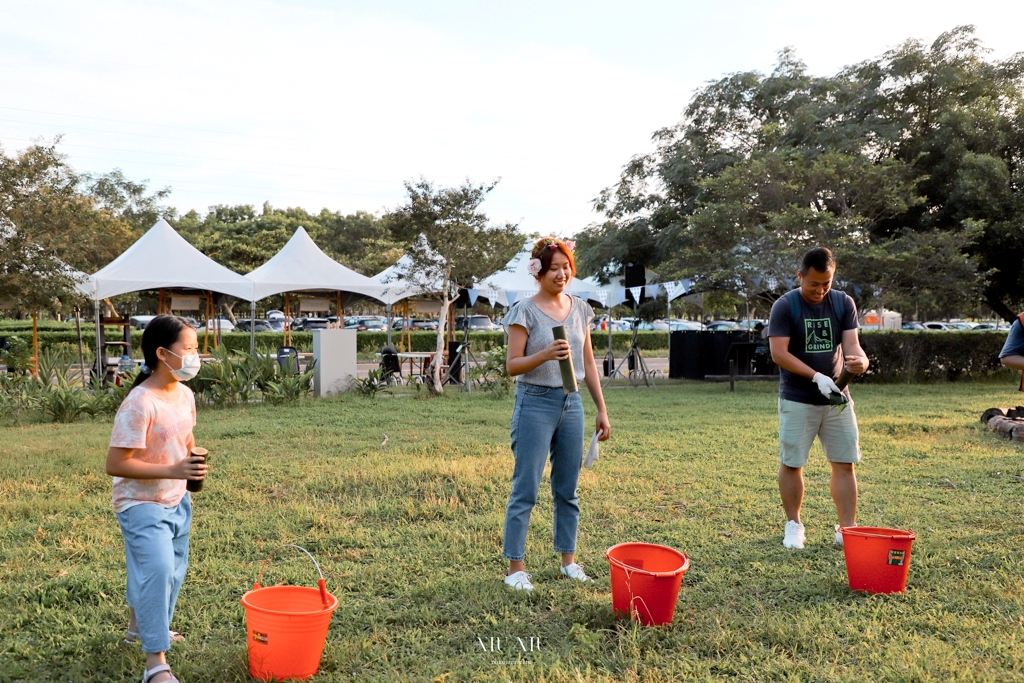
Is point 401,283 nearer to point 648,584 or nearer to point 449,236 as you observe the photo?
point 449,236

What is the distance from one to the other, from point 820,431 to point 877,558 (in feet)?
2.99

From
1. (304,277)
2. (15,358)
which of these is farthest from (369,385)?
(15,358)

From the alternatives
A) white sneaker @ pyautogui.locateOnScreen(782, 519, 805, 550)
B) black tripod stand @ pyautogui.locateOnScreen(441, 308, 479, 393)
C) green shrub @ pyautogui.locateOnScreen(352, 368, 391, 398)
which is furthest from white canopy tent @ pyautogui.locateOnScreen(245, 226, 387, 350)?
white sneaker @ pyautogui.locateOnScreen(782, 519, 805, 550)

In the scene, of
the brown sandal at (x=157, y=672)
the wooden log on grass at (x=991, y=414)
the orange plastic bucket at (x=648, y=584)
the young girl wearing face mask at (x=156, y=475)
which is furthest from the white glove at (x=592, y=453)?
the wooden log on grass at (x=991, y=414)

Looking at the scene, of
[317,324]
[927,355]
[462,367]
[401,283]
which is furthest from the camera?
[317,324]

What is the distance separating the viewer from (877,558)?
357 centimetres

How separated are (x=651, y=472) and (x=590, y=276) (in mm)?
13724

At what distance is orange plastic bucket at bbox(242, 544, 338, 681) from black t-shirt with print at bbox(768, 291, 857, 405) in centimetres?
281

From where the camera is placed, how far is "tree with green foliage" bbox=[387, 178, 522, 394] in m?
13.2

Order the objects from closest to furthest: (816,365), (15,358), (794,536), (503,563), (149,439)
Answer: (149,439)
(503,563)
(816,365)
(794,536)
(15,358)

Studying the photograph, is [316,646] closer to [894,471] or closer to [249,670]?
[249,670]

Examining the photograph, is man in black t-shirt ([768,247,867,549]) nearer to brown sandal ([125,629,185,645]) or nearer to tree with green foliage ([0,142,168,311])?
brown sandal ([125,629,185,645])

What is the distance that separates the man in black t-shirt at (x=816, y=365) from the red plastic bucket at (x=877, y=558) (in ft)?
2.17

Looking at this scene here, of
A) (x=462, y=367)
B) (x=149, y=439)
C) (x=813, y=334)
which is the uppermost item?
(x=813, y=334)
